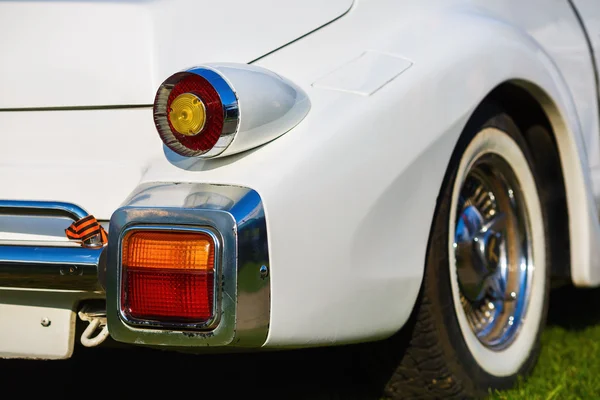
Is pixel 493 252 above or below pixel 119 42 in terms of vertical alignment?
below

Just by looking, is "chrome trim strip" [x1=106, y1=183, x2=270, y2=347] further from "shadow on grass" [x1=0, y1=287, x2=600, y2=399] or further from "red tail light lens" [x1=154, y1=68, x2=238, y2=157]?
"shadow on grass" [x1=0, y1=287, x2=600, y2=399]

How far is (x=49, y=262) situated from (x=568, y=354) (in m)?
1.91

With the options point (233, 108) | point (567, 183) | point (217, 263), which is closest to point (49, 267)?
point (217, 263)

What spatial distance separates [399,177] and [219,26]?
520mm

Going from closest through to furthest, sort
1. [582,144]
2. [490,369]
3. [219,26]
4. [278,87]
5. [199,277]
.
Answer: [199,277]
[278,87]
[219,26]
[490,369]
[582,144]


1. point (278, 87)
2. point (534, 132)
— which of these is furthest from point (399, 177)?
point (534, 132)

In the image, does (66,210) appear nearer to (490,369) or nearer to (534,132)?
(490,369)

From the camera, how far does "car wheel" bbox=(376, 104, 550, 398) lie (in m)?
2.35

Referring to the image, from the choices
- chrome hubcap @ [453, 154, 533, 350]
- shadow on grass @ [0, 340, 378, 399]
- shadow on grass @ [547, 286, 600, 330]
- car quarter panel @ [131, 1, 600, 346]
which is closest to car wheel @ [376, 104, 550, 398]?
chrome hubcap @ [453, 154, 533, 350]

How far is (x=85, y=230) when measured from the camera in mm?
1962

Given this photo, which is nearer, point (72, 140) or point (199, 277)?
point (199, 277)

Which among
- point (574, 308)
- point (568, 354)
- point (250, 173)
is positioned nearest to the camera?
point (250, 173)

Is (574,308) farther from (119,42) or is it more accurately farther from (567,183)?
(119,42)

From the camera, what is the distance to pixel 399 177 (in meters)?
2.12
